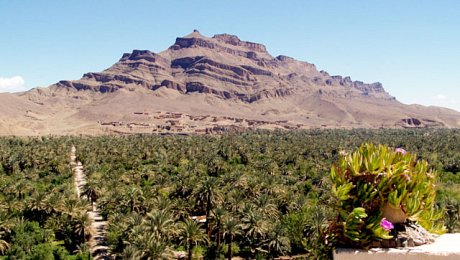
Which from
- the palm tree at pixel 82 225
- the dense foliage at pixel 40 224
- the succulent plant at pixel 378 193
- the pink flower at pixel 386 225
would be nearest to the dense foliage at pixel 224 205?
the succulent plant at pixel 378 193

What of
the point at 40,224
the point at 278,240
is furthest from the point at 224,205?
the point at 40,224

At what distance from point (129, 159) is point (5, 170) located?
29.0 meters

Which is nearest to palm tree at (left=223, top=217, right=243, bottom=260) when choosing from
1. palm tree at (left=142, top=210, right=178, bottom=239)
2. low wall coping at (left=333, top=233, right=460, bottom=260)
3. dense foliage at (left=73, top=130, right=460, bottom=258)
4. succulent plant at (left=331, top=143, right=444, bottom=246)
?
dense foliage at (left=73, top=130, right=460, bottom=258)

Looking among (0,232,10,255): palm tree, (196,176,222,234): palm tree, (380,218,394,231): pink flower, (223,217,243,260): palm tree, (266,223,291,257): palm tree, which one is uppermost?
(380,218,394,231): pink flower

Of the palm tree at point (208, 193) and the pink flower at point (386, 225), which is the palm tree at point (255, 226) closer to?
the palm tree at point (208, 193)

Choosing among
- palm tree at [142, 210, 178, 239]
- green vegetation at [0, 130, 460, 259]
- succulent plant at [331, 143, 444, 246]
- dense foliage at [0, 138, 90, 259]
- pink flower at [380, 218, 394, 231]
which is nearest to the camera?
pink flower at [380, 218, 394, 231]

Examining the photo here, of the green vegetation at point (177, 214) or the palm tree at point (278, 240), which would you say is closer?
the green vegetation at point (177, 214)

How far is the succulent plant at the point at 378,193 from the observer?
11.2 m

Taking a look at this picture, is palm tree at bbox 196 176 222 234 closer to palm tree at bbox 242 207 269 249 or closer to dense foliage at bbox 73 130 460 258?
dense foliage at bbox 73 130 460 258

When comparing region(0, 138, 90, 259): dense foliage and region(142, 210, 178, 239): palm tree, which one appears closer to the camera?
region(142, 210, 178, 239): palm tree

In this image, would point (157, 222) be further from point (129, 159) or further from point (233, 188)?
point (129, 159)

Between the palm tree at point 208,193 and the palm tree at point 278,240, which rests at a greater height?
the palm tree at point 208,193

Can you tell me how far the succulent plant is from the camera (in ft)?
36.7

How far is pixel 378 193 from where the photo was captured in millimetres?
11547
